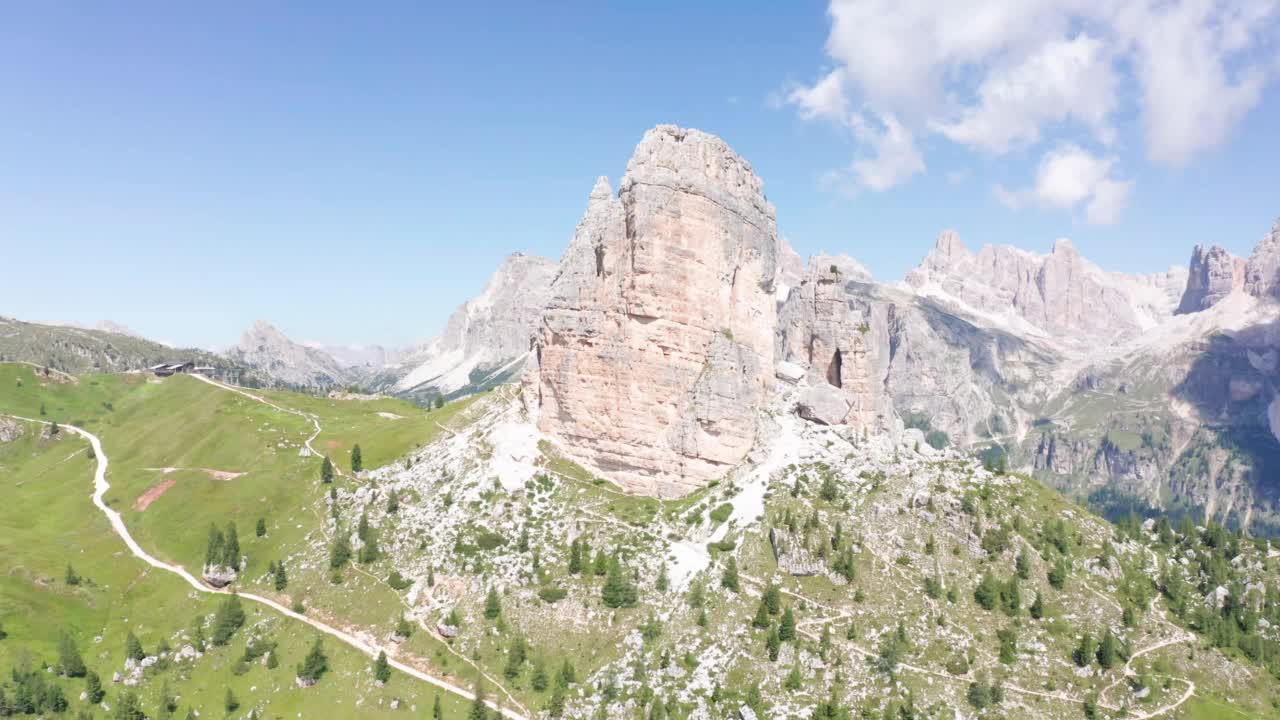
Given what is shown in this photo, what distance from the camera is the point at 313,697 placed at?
90125 mm

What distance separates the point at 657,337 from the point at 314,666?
66891 millimetres

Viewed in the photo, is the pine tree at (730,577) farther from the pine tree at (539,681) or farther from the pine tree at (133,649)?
the pine tree at (133,649)

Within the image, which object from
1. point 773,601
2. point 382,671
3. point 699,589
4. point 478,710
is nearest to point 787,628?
point 773,601

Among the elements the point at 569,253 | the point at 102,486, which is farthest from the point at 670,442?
the point at 102,486

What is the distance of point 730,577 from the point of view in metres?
98.8

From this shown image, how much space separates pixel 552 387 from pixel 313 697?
57.9 meters

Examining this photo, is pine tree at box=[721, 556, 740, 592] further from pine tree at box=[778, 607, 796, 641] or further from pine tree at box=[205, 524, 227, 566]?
pine tree at box=[205, 524, 227, 566]

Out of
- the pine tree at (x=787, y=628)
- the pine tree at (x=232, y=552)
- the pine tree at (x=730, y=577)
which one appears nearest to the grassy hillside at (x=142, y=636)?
the pine tree at (x=232, y=552)

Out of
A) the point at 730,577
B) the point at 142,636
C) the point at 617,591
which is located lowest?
the point at 142,636

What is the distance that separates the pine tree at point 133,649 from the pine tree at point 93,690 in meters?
4.55

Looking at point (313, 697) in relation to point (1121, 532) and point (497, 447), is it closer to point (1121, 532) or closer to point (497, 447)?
point (497, 447)

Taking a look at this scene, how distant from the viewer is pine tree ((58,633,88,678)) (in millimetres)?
94312

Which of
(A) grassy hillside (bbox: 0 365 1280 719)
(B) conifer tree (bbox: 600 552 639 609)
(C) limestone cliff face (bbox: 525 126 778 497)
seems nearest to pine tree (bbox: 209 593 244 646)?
(A) grassy hillside (bbox: 0 365 1280 719)

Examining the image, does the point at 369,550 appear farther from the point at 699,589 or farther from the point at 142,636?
the point at 699,589
